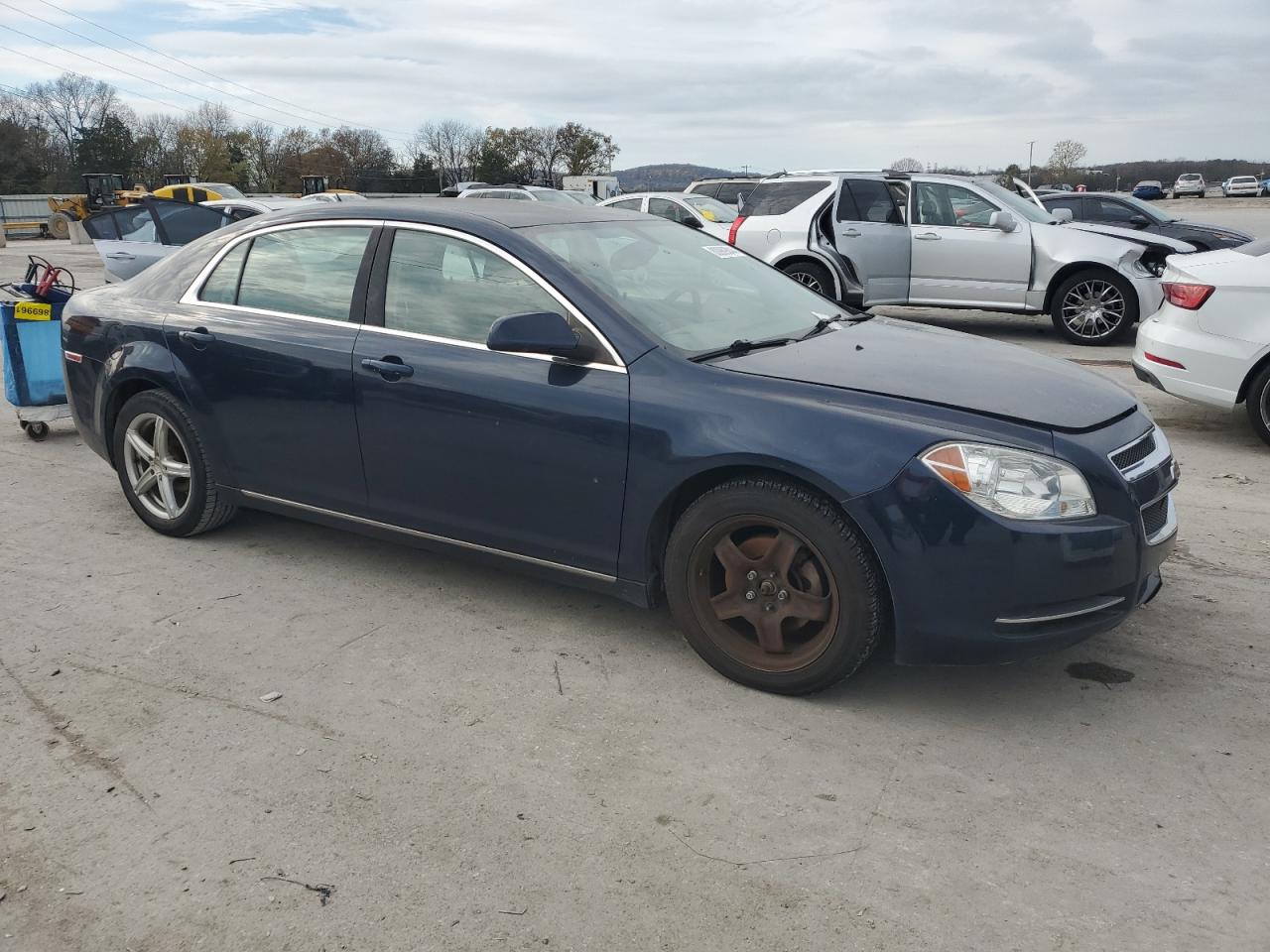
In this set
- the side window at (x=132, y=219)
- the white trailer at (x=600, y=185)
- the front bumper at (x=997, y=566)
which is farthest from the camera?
the white trailer at (x=600, y=185)

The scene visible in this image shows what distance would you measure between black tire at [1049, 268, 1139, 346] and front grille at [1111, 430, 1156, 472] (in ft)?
28.3

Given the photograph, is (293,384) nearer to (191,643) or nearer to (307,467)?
(307,467)

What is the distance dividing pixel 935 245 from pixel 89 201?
42.2m

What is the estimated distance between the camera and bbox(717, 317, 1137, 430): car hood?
3480 mm

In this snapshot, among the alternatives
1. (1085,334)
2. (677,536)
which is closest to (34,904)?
(677,536)

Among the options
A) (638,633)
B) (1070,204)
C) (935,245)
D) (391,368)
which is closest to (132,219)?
(391,368)

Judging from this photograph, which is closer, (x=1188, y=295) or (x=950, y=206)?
(x=1188, y=295)

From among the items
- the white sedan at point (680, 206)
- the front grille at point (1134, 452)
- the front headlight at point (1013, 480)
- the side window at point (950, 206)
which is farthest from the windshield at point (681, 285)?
the white sedan at point (680, 206)

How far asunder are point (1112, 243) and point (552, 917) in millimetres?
10976

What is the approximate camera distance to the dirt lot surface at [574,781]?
8.45 ft

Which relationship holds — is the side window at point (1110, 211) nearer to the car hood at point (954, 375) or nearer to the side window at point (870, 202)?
the side window at point (870, 202)

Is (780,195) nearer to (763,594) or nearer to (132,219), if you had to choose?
(132,219)

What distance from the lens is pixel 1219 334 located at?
6.80 meters

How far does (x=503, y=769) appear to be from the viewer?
322 centimetres
